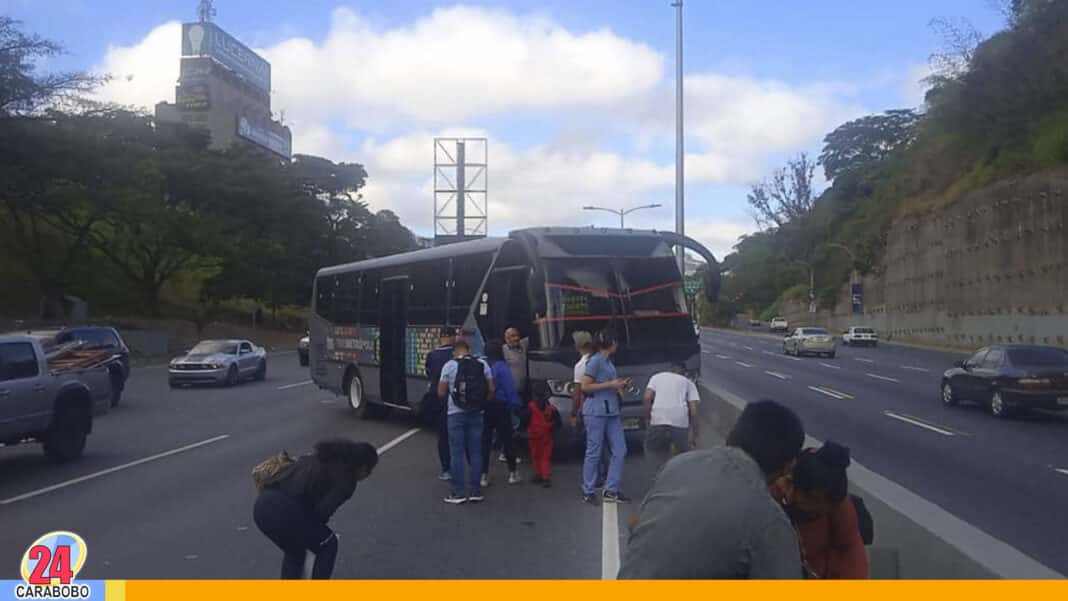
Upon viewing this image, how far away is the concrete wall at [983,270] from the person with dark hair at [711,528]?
1844 inches

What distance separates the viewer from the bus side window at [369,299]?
19203 mm

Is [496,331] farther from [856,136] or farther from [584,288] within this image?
[856,136]

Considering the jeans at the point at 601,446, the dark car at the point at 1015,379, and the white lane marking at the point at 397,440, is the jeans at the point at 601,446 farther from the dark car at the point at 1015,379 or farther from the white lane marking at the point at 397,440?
the dark car at the point at 1015,379

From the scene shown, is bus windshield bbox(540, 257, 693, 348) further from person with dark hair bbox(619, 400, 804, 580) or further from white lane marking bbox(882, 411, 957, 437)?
person with dark hair bbox(619, 400, 804, 580)

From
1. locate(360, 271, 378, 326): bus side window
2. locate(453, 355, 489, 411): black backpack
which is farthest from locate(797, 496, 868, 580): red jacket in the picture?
locate(360, 271, 378, 326): bus side window

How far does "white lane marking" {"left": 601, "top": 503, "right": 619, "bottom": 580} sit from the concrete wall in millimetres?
40824

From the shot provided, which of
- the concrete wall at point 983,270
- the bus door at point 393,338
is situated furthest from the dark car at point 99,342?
the concrete wall at point 983,270

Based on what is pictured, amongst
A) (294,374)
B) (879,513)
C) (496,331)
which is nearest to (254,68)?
(294,374)

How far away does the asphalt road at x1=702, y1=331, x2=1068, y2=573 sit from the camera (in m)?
A: 10.4

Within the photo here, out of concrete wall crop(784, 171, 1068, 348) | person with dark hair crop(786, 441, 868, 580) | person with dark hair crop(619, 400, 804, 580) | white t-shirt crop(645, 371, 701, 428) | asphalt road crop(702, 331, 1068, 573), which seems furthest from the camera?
concrete wall crop(784, 171, 1068, 348)

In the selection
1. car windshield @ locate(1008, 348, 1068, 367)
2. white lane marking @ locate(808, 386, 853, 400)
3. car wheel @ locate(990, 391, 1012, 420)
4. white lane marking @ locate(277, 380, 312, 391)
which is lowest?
white lane marking @ locate(277, 380, 312, 391)

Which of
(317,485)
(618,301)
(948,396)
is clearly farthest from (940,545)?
(948,396)

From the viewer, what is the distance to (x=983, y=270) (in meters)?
55.5

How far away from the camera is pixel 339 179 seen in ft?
209
